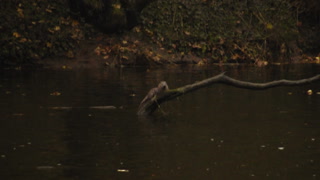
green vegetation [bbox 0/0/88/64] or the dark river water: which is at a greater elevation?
green vegetation [bbox 0/0/88/64]

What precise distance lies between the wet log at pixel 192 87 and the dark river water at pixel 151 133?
0.23 m

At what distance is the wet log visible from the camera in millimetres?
15188

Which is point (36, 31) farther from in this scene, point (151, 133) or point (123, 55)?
point (151, 133)

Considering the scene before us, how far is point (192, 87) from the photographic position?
50.4ft

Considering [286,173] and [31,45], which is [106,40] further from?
[286,173]

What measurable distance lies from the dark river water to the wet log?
234 mm

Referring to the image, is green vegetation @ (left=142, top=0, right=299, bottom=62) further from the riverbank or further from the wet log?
the wet log

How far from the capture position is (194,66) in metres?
29.2

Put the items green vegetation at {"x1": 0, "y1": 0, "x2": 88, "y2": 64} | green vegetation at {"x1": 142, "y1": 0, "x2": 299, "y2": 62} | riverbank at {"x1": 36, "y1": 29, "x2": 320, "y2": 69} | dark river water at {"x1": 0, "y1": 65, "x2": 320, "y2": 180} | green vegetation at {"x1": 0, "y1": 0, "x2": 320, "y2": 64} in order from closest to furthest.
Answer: dark river water at {"x1": 0, "y1": 65, "x2": 320, "y2": 180} → green vegetation at {"x1": 0, "y1": 0, "x2": 88, "y2": 64} → riverbank at {"x1": 36, "y1": 29, "x2": 320, "y2": 69} → green vegetation at {"x1": 0, "y1": 0, "x2": 320, "y2": 64} → green vegetation at {"x1": 142, "y1": 0, "x2": 299, "y2": 62}

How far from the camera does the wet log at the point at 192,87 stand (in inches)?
598

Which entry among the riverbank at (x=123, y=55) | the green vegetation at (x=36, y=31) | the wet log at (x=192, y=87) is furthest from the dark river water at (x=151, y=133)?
the riverbank at (x=123, y=55)

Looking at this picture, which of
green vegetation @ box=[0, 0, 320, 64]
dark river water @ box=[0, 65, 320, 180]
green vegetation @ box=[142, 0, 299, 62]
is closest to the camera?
dark river water @ box=[0, 65, 320, 180]

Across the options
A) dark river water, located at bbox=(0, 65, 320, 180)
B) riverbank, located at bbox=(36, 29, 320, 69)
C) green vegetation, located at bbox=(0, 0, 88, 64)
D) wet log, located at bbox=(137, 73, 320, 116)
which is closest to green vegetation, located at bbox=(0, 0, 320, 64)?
green vegetation, located at bbox=(0, 0, 88, 64)

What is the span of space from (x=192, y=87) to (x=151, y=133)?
1.94 m
